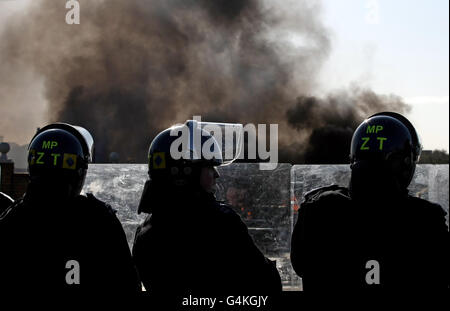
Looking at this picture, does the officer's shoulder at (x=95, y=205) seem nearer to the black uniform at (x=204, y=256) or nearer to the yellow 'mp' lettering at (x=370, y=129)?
the black uniform at (x=204, y=256)

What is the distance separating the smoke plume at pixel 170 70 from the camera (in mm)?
32406

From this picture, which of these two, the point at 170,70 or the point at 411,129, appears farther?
the point at 170,70

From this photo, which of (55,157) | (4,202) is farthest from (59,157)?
(4,202)

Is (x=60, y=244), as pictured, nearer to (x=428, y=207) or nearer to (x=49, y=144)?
(x=49, y=144)

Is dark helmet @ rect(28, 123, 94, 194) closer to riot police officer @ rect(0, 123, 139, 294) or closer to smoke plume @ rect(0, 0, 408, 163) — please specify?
riot police officer @ rect(0, 123, 139, 294)

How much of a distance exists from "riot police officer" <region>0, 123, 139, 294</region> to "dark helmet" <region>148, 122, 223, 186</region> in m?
0.33

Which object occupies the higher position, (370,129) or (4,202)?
(370,129)

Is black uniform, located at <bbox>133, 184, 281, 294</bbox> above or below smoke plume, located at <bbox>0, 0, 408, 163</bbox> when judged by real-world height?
below

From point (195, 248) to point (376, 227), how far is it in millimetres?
748

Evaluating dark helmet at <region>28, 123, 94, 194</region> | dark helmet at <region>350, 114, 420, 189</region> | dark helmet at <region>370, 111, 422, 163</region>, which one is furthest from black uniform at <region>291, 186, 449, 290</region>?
dark helmet at <region>28, 123, 94, 194</region>

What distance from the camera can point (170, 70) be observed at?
116ft

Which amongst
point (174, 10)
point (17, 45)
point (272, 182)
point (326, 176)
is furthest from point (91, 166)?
point (174, 10)

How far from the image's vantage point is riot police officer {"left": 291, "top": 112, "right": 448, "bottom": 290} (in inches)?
83.6

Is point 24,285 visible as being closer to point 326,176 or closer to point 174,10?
point 326,176
